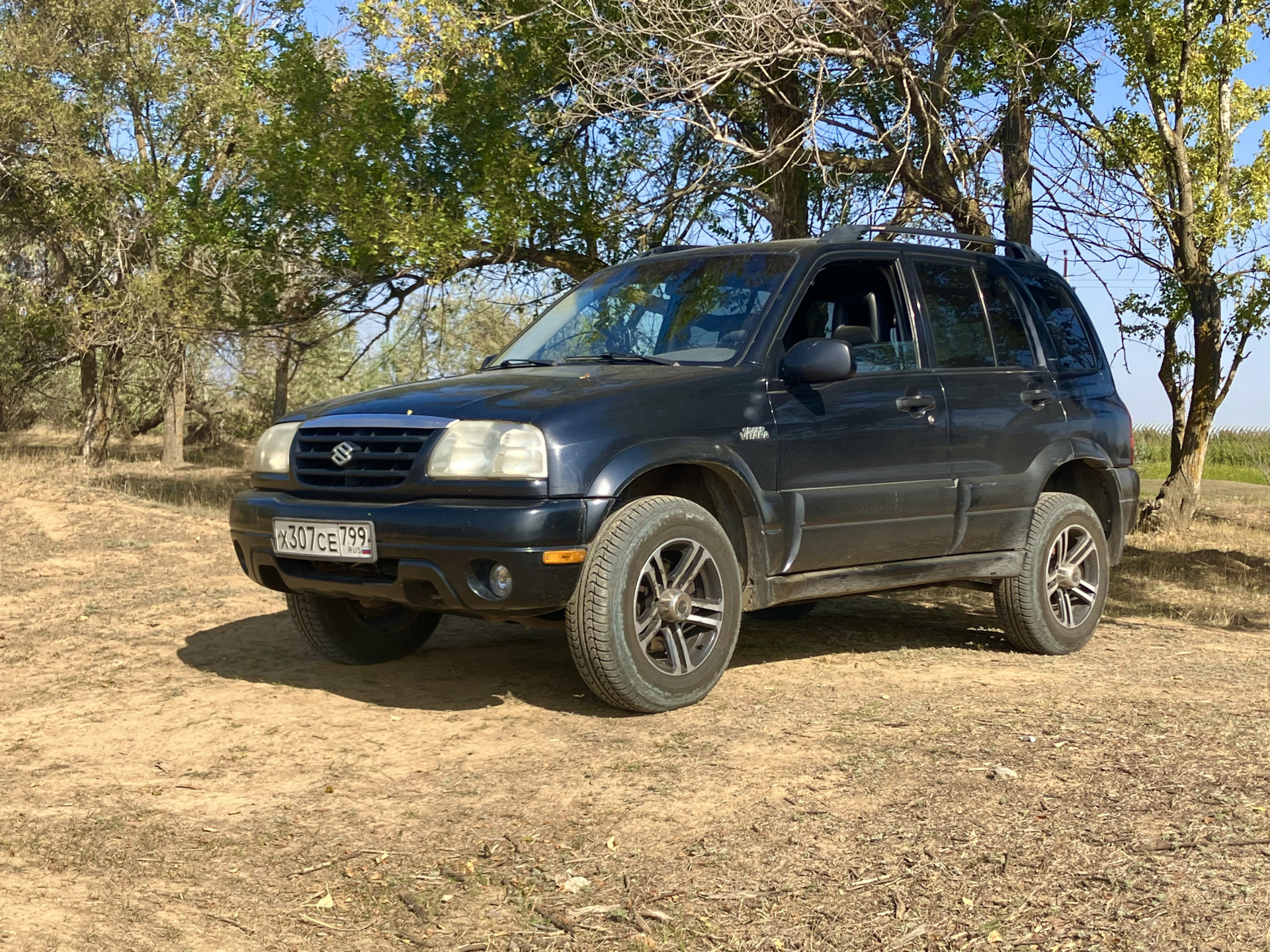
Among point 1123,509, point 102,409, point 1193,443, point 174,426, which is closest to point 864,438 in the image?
point 1123,509

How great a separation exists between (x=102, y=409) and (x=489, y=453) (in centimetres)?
2133

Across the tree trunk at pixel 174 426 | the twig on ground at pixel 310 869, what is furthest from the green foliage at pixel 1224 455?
the twig on ground at pixel 310 869

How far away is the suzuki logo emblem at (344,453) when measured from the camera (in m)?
5.41

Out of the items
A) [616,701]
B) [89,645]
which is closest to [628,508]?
[616,701]

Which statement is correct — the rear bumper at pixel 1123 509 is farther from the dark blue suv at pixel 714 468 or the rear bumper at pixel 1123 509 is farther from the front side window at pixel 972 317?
the front side window at pixel 972 317

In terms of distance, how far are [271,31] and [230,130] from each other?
617cm

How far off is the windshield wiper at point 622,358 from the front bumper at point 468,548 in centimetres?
97

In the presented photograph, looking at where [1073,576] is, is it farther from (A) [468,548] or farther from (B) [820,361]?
(A) [468,548]

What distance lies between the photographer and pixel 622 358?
19.5 feet

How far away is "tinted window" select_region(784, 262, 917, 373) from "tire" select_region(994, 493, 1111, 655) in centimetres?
127

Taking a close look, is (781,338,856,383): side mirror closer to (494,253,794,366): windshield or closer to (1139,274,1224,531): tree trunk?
(494,253,794,366): windshield

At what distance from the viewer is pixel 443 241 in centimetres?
1362

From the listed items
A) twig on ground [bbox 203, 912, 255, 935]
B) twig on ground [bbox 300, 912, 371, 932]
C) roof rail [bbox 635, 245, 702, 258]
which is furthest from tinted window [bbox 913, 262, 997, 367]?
twig on ground [bbox 203, 912, 255, 935]

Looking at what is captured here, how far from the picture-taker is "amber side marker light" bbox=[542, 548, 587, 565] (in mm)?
4941
